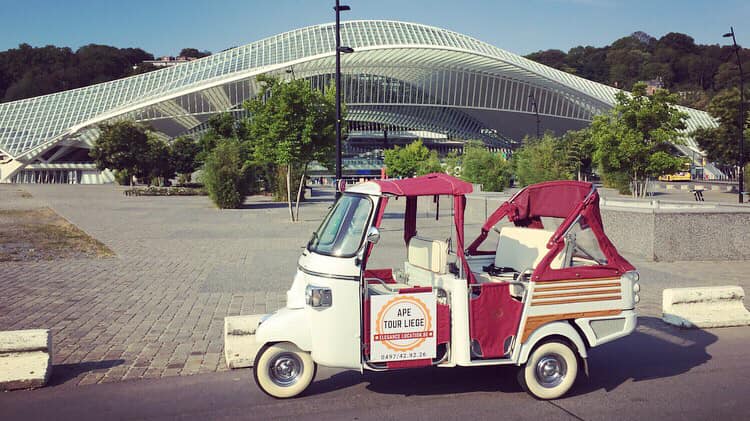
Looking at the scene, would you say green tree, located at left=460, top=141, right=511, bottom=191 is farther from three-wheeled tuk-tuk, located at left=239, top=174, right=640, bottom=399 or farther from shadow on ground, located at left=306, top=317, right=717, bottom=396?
three-wheeled tuk-tuk, located at left=239, top=174, right=640, bottom=399

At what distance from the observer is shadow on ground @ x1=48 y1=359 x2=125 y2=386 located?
6.97 metres

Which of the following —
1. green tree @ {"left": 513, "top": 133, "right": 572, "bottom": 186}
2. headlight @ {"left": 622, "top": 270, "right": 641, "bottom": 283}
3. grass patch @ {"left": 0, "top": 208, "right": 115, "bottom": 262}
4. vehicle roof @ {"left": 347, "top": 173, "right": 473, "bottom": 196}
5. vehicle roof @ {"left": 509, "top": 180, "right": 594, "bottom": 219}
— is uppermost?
Result: green tree @ {"left": 513, "top": 133, "right": 572, "bottom": 186}

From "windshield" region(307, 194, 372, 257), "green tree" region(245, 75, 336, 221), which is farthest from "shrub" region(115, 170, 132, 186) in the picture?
"windshield" region(307, 194, 372, 257)

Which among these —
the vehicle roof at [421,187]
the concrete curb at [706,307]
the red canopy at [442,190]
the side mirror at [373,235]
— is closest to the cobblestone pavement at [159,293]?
the concrete curb at [706,307]

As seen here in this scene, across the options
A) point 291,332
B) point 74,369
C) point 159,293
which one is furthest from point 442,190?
point 159,293

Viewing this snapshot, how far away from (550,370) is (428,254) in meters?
1.60

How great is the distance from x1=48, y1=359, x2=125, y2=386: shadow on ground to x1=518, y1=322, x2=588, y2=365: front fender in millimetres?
4406

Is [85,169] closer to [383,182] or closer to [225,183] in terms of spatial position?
[225,183]

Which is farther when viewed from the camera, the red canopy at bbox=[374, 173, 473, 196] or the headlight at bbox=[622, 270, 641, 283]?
the headlight at bbox=[622, 270, 641, 283]

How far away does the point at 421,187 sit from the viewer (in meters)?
6.23

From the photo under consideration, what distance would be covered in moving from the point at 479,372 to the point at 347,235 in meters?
2.37

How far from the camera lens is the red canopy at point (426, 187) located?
241 inches

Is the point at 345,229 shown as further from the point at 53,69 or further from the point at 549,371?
the point at 53,69

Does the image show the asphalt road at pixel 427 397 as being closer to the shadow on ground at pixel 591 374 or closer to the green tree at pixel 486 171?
the shadow on ground at pixel 591 374
